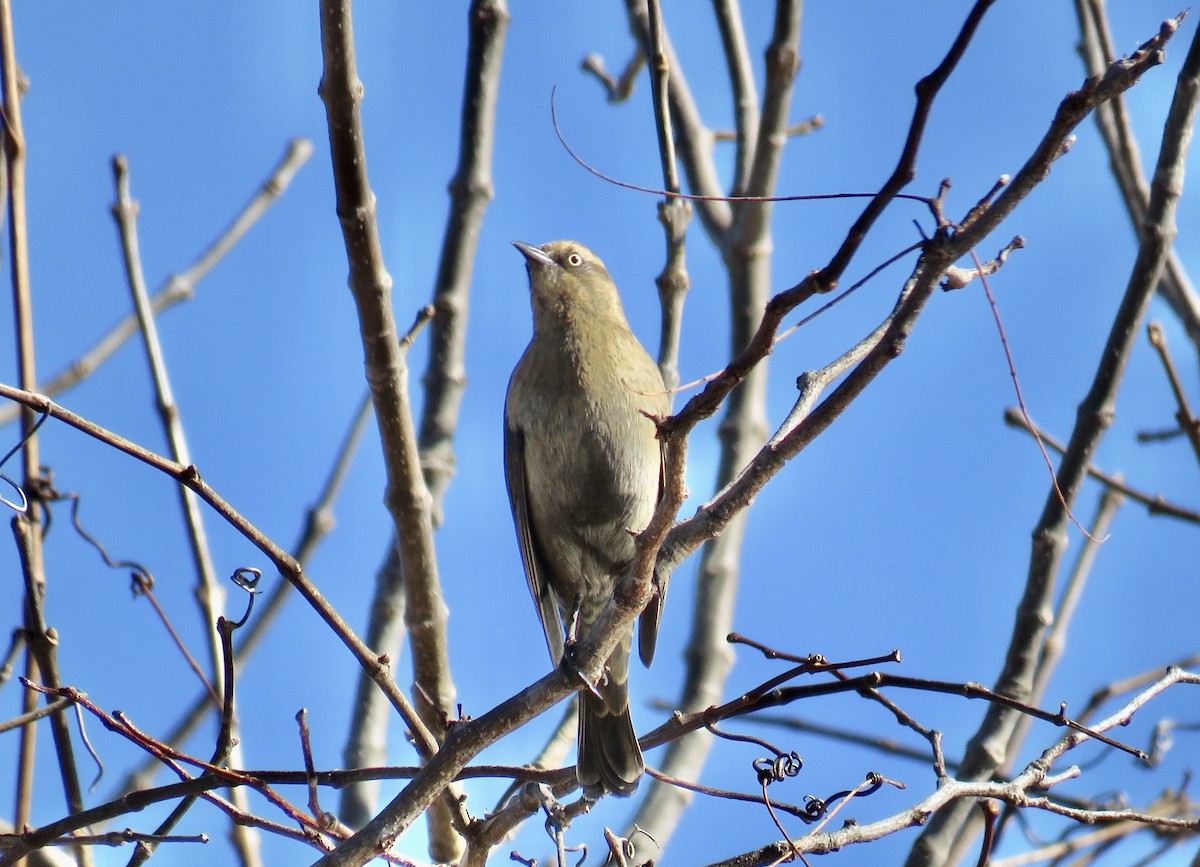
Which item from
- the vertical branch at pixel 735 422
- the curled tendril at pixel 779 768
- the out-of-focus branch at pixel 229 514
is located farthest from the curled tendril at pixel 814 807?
the vertical branch at pixel 735 422

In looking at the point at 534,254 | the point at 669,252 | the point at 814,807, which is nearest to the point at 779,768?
the point at 814,807

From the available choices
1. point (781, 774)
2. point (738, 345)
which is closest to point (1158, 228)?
point (738, 345)

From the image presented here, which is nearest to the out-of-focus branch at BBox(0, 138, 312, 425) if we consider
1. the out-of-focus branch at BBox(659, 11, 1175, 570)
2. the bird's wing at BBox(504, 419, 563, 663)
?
the bird's wing at BBox(504, 419, 563, 663)

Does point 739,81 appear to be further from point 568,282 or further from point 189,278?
point 189,278

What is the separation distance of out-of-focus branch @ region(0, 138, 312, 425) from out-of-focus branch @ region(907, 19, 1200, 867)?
349 centimetres

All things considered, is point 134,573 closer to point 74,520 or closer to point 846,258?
point 74,520

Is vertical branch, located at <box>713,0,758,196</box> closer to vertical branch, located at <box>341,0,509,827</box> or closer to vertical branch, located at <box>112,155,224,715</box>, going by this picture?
vertical branch, located at <box>341,0,509,827</box>

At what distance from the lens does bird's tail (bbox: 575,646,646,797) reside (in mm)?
4168

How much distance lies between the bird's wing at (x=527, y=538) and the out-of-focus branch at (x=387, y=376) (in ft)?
4.25

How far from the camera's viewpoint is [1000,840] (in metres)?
3.75

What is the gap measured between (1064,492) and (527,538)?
2364mm

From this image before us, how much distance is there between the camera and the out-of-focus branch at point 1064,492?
13.6 ft

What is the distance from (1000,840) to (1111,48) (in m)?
3.60

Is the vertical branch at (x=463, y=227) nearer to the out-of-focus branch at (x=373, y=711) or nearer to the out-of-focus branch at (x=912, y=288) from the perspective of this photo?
the out-of-focus branch at (x=373, y=711)
